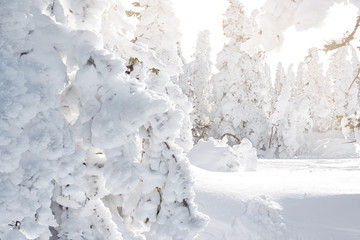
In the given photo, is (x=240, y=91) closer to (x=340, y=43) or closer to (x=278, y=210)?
(x=278, y=210)

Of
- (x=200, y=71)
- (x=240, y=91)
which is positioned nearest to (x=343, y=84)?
(x=200, y=71)

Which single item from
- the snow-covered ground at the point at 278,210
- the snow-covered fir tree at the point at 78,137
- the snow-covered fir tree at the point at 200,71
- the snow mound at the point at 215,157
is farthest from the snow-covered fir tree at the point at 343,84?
the snow-covered fir tree at the point at 78,137

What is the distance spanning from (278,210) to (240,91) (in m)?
17.9

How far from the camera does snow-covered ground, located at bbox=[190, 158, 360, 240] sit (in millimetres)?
4668

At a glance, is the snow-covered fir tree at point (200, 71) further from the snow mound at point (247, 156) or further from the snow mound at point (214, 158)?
the snow mound at point (214, 158)

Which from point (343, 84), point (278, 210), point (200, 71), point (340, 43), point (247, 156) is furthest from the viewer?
point (343, 84)

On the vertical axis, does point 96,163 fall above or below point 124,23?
below

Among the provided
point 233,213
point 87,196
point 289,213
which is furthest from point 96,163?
point 289,213

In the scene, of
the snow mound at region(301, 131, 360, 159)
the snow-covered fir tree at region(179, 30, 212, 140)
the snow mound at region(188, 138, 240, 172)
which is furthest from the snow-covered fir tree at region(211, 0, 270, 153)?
the snow mound at region(188, 138, 240, 172)

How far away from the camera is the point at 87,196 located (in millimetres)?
2596

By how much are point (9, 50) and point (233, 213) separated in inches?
154

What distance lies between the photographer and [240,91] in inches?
882

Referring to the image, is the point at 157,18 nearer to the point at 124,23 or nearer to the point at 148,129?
the point at 124,23

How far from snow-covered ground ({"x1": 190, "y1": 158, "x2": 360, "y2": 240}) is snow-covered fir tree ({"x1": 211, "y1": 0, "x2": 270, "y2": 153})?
663 inches
